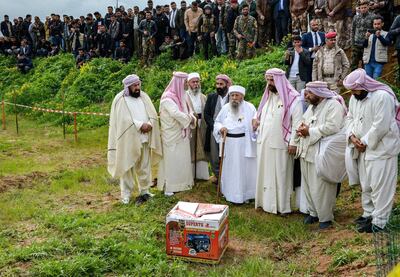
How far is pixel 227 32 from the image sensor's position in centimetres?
1309

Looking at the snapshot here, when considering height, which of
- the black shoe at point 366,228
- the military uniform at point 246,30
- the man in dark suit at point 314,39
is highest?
the military uniform at point 246,30

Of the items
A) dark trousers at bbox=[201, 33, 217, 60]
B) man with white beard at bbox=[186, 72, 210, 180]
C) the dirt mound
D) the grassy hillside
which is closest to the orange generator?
man with white beard at bbox=[186, 72, 210, 180]

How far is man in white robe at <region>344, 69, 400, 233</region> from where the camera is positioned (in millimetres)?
5156

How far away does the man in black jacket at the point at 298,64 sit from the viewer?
881 centimetres

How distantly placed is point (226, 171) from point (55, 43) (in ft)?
48.0

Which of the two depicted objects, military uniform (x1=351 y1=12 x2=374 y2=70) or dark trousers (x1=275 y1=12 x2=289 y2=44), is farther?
dark trousers (x1=275 y1=12 x2=289 y2=44)

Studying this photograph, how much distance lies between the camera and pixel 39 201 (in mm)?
7539

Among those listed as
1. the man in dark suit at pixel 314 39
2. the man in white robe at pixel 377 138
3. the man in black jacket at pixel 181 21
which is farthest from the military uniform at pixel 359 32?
the man in black jacket at pixel 181 21

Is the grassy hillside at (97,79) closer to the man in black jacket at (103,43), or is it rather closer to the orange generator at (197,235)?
the man in black jacket at (103,43)

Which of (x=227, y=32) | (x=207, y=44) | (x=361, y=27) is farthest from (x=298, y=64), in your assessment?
(x=207, y=44)

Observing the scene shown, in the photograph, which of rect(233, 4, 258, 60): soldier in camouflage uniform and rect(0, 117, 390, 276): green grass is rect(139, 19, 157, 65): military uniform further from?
rect(0, 117, 390, 276): green grass

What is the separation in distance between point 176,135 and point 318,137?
2.31 metres

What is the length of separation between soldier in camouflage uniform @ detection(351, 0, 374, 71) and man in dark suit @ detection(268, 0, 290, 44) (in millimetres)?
3276

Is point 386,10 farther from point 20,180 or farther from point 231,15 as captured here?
point 20,180
